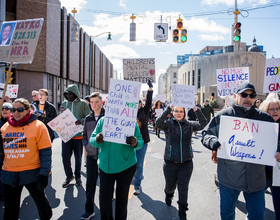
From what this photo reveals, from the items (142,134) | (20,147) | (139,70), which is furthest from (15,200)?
(139,70)

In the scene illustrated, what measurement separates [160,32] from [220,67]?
5358cm

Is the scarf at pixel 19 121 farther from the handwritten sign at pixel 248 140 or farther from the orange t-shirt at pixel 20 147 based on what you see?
the handwritten sign at pixel 248 140

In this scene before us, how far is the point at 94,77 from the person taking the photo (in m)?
45.6

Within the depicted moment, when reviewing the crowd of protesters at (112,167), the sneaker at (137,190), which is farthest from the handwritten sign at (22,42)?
the sneaker at (137,190)

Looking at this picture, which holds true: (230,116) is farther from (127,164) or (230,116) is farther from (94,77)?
(94,77)

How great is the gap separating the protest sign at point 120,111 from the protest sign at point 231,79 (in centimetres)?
421

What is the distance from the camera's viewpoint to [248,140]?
2.63 metres

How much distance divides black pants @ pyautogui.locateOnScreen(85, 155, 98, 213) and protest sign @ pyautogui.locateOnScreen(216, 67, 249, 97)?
4470 mm

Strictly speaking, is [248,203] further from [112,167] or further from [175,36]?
[175,36]

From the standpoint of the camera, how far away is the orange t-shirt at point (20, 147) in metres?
2.87

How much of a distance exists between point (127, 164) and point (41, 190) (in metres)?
1.23

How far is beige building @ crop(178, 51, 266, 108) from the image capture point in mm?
58312

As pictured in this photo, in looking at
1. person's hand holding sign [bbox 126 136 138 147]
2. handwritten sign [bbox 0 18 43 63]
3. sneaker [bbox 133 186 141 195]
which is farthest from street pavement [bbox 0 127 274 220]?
handwritten sign [bbox 0 18 43 63]

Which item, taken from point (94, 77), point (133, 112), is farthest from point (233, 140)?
point (94, 77)
